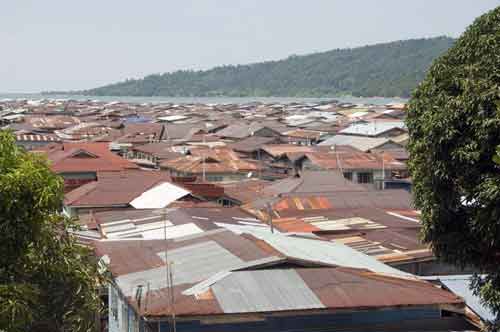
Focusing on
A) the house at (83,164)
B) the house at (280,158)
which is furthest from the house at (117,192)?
the house at (280,158)

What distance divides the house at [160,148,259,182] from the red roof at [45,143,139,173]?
331 centimetres

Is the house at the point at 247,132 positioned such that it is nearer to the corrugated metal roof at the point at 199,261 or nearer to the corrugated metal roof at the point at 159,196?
the corrugated metal roof at the point at 159,196

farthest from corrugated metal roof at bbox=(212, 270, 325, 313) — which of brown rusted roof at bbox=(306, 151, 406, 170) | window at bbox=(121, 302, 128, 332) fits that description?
brown rusted roof at bbox=(306, 151, 406, 170)

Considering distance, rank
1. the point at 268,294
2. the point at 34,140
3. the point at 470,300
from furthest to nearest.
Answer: the point at 34,140
the point at 470,300
the point at 268,294

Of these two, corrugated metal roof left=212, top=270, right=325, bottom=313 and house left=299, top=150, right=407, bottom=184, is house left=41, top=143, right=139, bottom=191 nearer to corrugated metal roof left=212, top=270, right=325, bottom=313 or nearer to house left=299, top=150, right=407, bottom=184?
house left=299, top=150, right=407, bottom=184

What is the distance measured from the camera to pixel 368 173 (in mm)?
33906

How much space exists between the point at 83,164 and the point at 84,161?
12.0 inches

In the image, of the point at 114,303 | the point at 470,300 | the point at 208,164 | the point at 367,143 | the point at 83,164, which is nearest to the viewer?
the point at 470,300

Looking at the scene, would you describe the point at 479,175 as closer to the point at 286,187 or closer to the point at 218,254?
the point at 218,254

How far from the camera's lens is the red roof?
29.8 meters

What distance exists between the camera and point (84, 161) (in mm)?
30750

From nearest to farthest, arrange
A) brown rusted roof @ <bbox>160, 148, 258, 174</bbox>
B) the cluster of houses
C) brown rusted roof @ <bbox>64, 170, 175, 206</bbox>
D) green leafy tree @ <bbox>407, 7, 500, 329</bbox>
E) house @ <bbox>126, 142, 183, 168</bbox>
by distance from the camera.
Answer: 1. green leafy tree @ <bbox>407, 7, 500, 329</bbox>
2. the cluster of houses
3. brown rusted roof @ <bbox>64, 170, 175, 206</bbox>
4. brown rusted roof @ <bbox>160, 148, 258, 174</bbox>
5. house @ <bbox>126, 142, 183, 168</bbox>

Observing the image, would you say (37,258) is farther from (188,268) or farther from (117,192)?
(117,192)

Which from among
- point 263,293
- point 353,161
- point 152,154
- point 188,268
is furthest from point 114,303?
point 152,154
